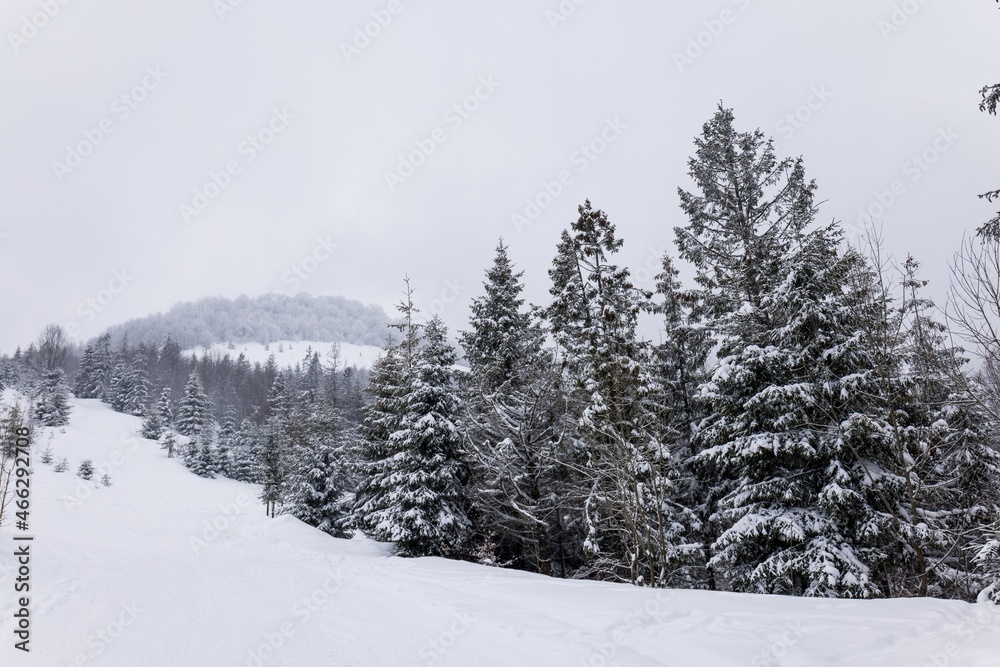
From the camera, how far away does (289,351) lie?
158625mm

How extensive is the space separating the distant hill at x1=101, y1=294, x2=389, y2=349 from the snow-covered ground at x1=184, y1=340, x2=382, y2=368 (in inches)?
234

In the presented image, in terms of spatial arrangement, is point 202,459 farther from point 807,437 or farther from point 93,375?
point 807,437

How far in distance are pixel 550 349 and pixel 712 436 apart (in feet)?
22.1

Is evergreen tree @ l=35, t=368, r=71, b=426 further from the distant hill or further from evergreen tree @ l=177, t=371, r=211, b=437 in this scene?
the distant hill

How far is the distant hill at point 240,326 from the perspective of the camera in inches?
6314

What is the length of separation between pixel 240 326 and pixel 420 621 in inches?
7779

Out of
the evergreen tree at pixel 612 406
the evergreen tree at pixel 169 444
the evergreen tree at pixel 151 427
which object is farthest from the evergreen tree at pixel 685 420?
the evergreen tree at pixel 151 427

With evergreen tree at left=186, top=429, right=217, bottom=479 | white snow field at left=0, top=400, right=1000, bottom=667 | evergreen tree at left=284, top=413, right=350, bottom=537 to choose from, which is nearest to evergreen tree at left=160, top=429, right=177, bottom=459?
evergreen tree at left=186, top=429, right=217, bottom=479

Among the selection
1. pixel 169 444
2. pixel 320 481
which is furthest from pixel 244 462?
pixel 320 481

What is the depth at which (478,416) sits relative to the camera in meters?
16.0

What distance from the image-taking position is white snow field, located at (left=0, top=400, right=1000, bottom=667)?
183 inches

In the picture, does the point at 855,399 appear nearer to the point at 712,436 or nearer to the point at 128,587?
the point at 712,436

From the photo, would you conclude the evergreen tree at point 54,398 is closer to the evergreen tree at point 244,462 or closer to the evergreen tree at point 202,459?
the evergreen tree at point 202,459

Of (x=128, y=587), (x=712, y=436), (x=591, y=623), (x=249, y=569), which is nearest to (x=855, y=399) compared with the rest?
(x=712, y=436)
